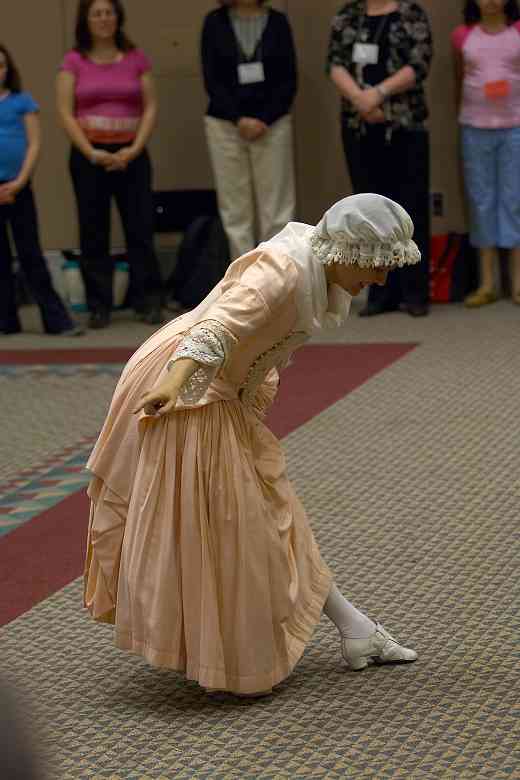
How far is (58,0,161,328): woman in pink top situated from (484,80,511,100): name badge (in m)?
1.60

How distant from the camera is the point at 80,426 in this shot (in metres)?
4.29

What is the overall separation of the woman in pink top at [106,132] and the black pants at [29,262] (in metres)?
0.21

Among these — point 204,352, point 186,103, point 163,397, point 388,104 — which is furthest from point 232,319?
point 186,103

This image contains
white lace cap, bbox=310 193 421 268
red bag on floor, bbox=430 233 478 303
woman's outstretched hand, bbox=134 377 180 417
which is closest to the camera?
woman's outstretched hand, bbox=134 377 180 417

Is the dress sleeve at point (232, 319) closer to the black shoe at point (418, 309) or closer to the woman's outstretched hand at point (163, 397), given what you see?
the woman's outstretched hand at point (163, 397)

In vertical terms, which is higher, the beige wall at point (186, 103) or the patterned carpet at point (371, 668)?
the beige wall at point (186, 103)

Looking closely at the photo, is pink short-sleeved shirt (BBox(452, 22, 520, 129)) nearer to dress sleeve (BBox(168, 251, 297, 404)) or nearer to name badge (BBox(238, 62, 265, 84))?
name badge (BBox(238, 62, 265, 84))

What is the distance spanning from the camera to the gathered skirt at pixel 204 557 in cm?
213

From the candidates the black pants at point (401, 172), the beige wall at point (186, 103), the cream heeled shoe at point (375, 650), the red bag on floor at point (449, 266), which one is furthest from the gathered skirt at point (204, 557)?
the beige wall at point (186, 103)

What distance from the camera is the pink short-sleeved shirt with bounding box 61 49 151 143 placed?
5898mm

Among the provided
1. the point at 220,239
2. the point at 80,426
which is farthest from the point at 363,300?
the point at 80,426

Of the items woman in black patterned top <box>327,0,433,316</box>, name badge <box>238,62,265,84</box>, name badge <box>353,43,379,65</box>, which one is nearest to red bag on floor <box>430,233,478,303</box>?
woman in black patterned top <box>327,0,433,316</box>

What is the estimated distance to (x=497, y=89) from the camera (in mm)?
5875

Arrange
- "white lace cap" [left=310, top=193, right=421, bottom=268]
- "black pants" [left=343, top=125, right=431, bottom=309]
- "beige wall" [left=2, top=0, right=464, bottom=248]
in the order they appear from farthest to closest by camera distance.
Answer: "beige wall" [left=2, top=0, right=464, bottom=248], "black pants" [left=343, top=125, right=431, bottom=309], "white lace cap" [left=310, top=193, right=421, bottom=268]
